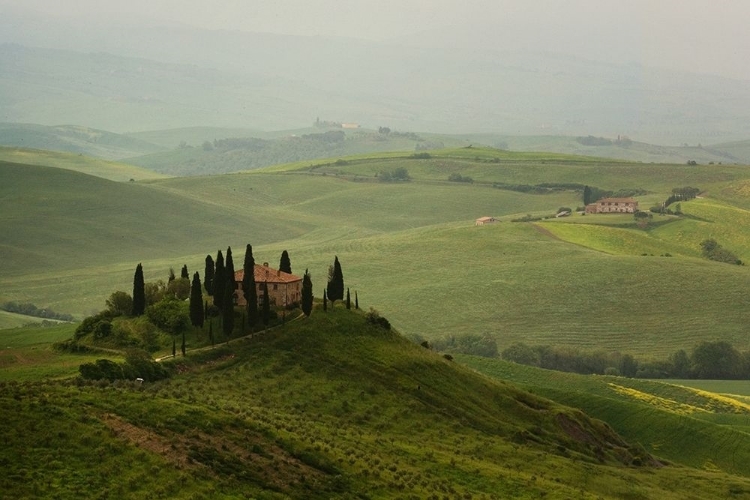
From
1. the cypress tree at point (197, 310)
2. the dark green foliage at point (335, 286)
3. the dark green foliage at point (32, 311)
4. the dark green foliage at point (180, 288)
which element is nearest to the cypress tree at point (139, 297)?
the dark green foliage at point (180, 288)

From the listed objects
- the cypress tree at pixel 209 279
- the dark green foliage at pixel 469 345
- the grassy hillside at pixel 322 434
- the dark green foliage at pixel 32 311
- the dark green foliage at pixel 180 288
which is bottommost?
the dark green foliage at pixel 469 345

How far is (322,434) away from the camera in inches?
2356

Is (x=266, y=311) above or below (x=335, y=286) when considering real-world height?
below

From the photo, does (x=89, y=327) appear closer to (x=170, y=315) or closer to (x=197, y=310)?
(x=170, y=315)

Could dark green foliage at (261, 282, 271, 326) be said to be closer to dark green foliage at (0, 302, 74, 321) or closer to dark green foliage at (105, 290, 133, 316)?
dark green foliage at (105, 290, 133, 316)

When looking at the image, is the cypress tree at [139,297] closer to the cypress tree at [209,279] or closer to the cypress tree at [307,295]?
the cypress tree at [209,279]

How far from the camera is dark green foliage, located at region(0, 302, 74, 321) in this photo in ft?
510

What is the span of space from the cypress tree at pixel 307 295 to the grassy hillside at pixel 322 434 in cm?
128

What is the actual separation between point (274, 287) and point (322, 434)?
23341 mm

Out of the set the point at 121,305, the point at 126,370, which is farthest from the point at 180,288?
the point at 126,370

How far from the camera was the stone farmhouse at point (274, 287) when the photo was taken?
8119 cm

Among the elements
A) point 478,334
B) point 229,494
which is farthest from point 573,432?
point 478,334

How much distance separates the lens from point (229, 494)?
151ft

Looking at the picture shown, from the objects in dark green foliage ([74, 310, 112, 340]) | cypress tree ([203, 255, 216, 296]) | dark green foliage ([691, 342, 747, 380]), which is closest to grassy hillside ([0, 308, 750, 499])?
cypress tree ([203, 255, 216, 296])
